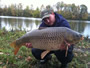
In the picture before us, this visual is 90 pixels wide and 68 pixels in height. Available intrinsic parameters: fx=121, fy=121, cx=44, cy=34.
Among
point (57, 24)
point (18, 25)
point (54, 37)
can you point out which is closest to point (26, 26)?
point (18, 25)

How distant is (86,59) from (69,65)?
1.68 ft

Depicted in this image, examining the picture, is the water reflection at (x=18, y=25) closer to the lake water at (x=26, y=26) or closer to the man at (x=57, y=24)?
the lake water at (x=26, y=26)

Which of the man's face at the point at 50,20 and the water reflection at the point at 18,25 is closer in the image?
the man's face at the point at 50,20

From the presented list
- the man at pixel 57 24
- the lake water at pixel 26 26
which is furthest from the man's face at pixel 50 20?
the lake water at pixel 26 26

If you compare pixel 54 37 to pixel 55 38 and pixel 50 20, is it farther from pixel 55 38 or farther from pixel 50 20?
pixel 50 20

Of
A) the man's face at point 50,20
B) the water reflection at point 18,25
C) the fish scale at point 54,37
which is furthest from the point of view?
the water reflection at point 18,25

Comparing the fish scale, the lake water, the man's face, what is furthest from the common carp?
the lake water

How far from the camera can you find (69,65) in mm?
2125

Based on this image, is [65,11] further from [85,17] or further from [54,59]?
[54,59]

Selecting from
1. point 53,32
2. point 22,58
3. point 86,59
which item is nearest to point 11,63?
point 22,58

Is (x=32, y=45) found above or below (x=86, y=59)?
above

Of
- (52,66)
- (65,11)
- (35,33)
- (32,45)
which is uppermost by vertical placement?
(65,11)

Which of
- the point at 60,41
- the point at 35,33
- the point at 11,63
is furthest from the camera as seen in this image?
the point at 11,63

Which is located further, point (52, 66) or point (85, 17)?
point (85, 17)
